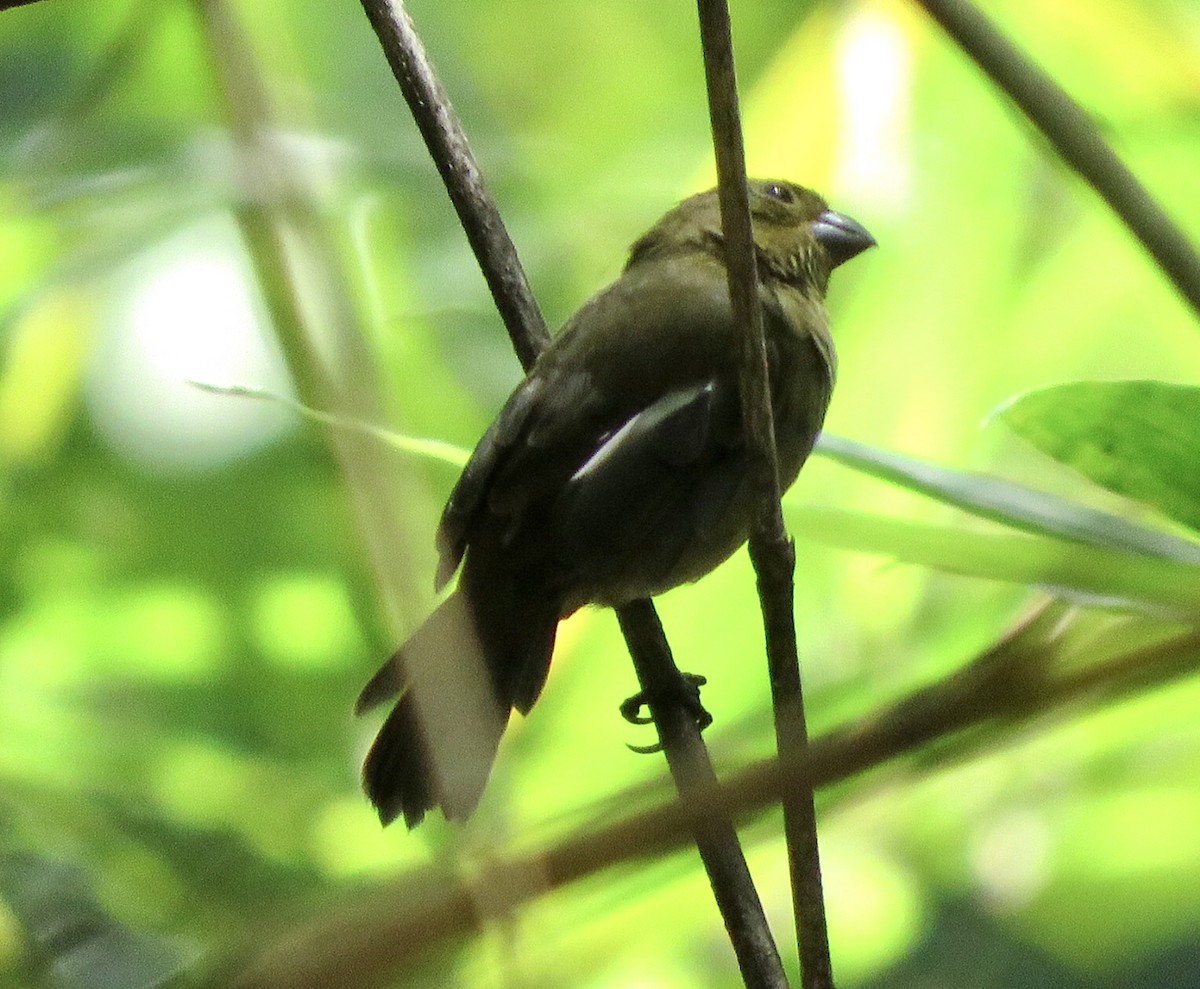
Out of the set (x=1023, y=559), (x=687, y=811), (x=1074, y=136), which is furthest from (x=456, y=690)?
(x=687, y=811)

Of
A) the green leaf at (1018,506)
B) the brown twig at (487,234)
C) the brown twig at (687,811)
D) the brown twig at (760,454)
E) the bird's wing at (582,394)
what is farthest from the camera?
the bird's wing at (582,394)

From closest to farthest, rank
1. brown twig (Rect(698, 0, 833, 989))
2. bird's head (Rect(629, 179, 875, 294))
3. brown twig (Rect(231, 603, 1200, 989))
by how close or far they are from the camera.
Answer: brown twig (Rect(231, 603, 1200, 989)) → brown twig (Rect(698, 0, 833, 989)) → bird's head (Rect(629, 179, 875, 294))

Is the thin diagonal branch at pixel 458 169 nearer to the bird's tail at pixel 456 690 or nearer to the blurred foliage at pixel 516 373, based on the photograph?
the blurred foliage at pixel 516 373

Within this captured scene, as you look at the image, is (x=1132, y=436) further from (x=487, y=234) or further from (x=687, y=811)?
(x=487, y=234)

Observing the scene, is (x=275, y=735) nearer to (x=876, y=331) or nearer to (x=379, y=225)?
(x=379, y=225)

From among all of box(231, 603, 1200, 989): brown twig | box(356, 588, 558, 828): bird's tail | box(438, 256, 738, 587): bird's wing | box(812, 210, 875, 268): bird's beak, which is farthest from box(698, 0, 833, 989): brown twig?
box(812, 210, 875, 268): bird's beak

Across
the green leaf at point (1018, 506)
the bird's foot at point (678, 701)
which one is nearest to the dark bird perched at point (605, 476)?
the bird's foot at point (678, 701)

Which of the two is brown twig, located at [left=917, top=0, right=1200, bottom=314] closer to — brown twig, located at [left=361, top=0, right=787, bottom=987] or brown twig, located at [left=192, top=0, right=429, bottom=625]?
brown twig, located at [left=192, top=0, right=429, bottom=625]
